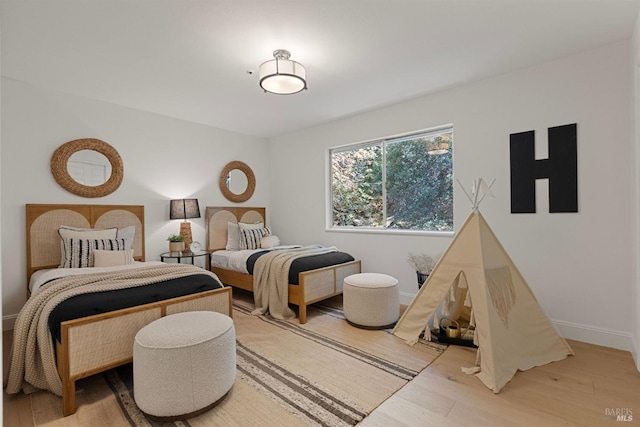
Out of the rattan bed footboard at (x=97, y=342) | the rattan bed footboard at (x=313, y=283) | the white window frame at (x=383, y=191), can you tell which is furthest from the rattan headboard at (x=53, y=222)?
the white window frame at (x=383, y=191)

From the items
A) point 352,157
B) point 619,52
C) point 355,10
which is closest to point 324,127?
point 352,157

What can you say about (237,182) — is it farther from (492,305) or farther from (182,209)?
(492,305)

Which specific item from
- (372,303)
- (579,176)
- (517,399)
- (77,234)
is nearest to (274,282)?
(372,303)

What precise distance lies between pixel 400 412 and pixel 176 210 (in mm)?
3449

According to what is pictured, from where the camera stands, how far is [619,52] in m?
2.55

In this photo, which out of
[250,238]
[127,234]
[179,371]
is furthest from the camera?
[250,238]

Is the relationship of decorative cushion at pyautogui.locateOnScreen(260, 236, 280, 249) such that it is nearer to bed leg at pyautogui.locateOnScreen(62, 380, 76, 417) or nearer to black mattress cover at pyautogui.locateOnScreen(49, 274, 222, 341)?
black mattress cover at pyautogui.locateOnScreen(49, 274, 222, 341)

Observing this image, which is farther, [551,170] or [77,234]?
[77,234]

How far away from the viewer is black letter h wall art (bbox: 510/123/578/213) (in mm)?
2729

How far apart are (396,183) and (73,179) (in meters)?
3.72

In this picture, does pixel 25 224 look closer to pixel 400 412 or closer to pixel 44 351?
pixel 44 351

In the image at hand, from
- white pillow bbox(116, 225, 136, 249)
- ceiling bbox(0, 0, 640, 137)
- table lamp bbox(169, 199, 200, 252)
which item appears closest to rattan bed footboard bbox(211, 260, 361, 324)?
table lamp bbox(169, 199, 200, 252)

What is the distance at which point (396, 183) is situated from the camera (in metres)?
4.04

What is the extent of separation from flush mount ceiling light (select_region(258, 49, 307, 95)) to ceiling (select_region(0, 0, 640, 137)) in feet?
0.36
